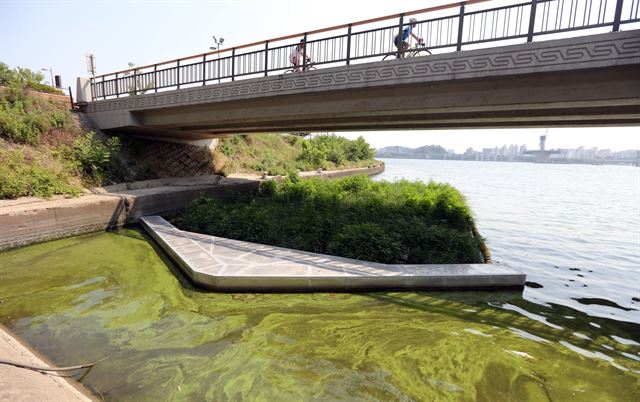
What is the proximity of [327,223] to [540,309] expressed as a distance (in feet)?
16.0

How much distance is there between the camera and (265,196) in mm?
13016

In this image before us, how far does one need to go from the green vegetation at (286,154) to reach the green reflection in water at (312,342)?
14909 millimetres

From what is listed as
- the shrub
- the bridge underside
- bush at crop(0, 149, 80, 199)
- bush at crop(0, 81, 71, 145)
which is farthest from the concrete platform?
bush at crop(0, 81, 71, 145)

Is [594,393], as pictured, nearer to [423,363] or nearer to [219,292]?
[423,363]

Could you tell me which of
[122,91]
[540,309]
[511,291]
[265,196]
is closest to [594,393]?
[540,309]

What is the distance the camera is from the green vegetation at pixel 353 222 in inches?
283

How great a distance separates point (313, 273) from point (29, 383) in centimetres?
393

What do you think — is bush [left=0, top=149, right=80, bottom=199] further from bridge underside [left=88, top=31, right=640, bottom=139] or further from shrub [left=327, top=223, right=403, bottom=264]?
shrub [left=327, top=223, right=403, bottom=264]

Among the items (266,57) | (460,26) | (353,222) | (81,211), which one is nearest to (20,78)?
(81,211)

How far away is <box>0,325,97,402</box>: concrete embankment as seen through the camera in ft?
8.40

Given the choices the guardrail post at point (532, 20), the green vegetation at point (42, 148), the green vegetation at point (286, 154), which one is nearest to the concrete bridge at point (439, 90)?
the guardrail post at point (532, 20)

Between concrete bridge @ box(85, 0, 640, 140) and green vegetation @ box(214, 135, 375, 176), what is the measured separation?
7.95m

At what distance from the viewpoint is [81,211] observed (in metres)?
9.30

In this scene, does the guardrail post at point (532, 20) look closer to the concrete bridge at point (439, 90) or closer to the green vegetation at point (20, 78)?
the concrete bridge at point (439, 90)
